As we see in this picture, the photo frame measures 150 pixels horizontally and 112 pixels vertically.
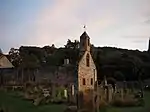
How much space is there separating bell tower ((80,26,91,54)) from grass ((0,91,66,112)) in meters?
0.83

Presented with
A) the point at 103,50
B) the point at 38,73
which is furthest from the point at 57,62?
the point at 103,50

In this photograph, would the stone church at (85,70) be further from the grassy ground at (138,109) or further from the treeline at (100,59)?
the grassy ground at (138,109)

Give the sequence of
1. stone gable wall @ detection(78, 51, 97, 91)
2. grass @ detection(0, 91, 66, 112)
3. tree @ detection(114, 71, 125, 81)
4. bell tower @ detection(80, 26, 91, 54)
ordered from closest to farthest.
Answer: grass @ detection(0, 91, 66, 112) < bell tower @ detection(80, 26, 91, 54) < tree @ detection(114, 71, 125, 81) < stone gable wall @ detection(78, 51, 97, 91)

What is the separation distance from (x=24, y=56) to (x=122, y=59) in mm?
1212

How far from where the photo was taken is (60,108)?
4148 millimetres

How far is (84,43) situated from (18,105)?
112 cm

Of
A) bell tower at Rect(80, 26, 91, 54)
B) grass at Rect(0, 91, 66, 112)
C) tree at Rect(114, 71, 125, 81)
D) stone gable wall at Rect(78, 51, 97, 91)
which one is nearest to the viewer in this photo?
grass at Rect(0, 91, 66, 112)

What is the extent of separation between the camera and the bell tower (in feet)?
13.3

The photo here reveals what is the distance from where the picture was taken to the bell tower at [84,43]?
405cm

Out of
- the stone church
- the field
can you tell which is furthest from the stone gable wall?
the field

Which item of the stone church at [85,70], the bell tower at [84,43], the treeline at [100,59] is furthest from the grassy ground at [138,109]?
the bell tower at [84,43]

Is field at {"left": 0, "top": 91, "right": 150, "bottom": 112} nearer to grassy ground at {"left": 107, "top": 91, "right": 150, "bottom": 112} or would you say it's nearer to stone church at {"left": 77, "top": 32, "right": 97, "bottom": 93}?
grassy ground at {"left": 107, "top": 91, "right": 150, "bottom": 112}

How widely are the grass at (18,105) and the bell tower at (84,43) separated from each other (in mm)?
835

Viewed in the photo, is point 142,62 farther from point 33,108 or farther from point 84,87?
point 33,108
